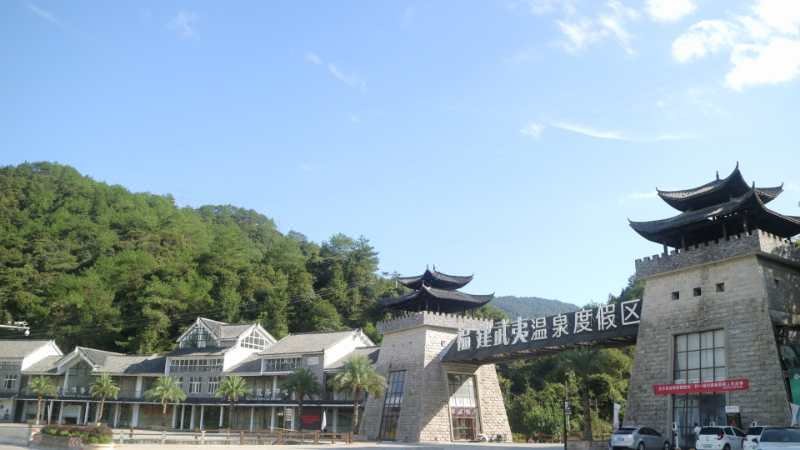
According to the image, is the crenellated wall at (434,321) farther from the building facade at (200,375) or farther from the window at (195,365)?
the window at (195,365)

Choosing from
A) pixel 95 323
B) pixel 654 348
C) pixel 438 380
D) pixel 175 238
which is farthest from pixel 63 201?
pixel 654 348

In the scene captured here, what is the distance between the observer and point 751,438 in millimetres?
19875

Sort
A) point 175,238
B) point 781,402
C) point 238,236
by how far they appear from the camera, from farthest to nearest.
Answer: point 238,236, point 175,238, point 781,402

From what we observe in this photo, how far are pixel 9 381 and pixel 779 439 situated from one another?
231ft

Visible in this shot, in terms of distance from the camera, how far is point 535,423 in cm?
4844

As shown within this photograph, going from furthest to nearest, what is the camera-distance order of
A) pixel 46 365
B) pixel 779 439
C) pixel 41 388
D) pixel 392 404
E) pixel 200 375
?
pixel 46 365, pixel 200 375, pixel 41 388, pixel 392 404, pixel 779 439

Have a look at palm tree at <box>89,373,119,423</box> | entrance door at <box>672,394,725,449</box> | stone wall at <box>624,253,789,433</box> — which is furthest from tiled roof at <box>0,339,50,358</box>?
entrance door at <box>672,394,725,449</box>

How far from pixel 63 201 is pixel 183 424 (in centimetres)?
4791

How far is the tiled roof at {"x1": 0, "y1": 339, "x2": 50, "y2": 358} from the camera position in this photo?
6712 centimetres

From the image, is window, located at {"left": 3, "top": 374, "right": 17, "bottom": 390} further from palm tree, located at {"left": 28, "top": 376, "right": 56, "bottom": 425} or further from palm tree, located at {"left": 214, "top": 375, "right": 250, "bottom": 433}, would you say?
palm tree, located at {"left": 214, "top": 375, "right": 250, "bottom": 433}

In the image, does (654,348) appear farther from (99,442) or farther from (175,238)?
(175,238)

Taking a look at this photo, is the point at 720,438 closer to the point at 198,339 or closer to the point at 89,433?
the point at 89,433

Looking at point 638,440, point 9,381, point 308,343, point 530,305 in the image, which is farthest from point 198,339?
point 530,305

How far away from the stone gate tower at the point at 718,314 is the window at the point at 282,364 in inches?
1319
